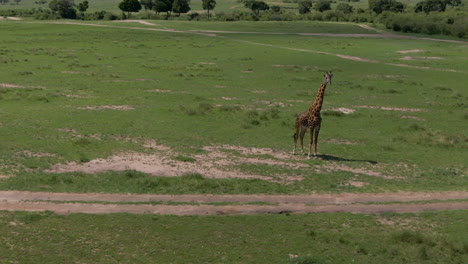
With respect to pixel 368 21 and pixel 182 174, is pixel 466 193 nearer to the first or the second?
pixel 182 174

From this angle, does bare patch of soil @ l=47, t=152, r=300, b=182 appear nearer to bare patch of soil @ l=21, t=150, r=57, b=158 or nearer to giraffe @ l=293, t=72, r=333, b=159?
bare patch of soil @ l=21, t=150, r=57, b=158

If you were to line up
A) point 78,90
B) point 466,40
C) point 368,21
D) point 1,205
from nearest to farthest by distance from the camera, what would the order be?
point 1,205 → point 78,90 → point 466,40 → point 368,21

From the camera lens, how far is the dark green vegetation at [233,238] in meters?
14.5

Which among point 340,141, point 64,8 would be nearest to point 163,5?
point 64,8

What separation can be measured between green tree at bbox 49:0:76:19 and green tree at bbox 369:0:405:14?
244 feet

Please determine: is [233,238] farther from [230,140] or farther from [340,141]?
[340,141]

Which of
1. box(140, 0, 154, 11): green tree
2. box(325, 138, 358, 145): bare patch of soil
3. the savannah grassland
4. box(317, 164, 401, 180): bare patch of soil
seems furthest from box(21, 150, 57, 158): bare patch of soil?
box(140, 0, 154, 11): green tree

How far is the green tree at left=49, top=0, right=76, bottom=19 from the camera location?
134 meters

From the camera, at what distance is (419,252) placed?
48.9ft

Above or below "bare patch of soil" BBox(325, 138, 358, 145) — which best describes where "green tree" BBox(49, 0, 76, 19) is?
above

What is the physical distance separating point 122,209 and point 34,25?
87.2 meters

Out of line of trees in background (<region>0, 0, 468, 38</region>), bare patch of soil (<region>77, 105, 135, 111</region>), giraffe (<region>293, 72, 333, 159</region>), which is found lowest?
bare patch of soil (<region>77, 105, 135, 111</region>)

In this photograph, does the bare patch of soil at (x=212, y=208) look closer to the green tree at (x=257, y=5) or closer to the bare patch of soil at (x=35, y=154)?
the bare patch of soil at (x=35, y=154)

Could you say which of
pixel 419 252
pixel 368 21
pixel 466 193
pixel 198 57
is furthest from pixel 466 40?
pixel 419 252
